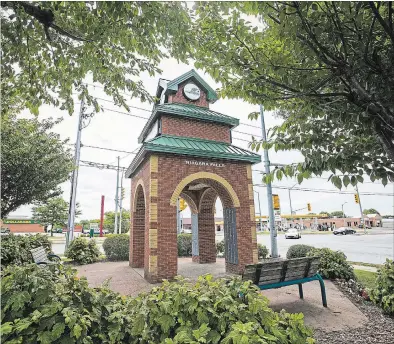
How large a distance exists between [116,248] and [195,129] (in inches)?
317

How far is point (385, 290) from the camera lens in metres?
5.93

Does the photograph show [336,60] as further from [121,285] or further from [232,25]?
[121,285]

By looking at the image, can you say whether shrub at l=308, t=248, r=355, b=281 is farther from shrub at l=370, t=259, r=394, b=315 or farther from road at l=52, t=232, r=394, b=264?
road at l=52, t=232, r=394, b=264

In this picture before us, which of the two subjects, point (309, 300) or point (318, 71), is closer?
point (318, 71)

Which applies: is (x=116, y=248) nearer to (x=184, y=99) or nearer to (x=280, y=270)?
(x=184, y=99)

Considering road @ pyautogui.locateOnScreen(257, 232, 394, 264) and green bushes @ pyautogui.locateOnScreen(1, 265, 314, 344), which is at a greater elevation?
green bushes @ pyautogui.locateOnScreen(1, 265, 314, 344)

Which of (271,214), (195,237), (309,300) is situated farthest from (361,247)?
(309,300)

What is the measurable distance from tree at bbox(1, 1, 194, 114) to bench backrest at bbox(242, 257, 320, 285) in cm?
428

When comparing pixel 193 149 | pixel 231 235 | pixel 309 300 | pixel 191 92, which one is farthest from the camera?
pixel 191 92

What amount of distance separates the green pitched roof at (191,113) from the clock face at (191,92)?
491mm

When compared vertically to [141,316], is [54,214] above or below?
above

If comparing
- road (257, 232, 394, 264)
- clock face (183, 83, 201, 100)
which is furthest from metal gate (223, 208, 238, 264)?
road (257, 232, 394, 264)

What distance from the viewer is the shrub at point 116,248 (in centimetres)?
1417

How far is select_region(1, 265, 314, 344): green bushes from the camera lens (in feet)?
7.43
